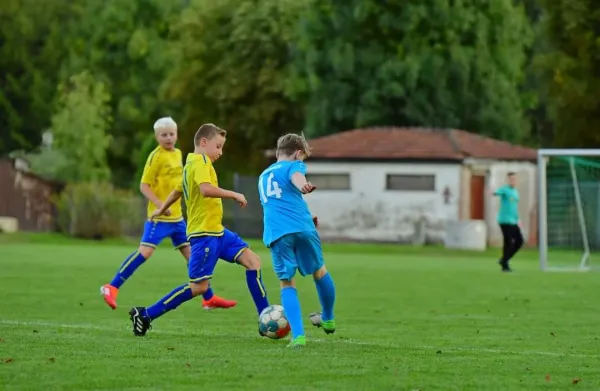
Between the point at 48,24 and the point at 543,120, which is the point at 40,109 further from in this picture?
the point at 543,120

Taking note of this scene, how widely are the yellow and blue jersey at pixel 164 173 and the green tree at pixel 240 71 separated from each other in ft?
159

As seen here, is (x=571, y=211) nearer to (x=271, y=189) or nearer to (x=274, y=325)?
(x=274, y=325)

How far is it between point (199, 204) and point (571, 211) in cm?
2023

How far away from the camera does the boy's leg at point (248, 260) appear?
1442 cm

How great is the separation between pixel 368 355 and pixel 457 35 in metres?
50.4

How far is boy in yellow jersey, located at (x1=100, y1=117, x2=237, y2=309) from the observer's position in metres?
17.8

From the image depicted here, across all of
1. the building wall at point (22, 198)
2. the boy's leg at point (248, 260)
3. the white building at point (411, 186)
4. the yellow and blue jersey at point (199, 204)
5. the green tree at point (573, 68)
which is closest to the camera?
the yellow and blue jersey at point (199, 204)

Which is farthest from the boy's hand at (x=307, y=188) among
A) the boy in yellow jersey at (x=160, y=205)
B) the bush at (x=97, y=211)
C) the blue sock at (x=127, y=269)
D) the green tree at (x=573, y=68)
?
the green tree at (x=573, y=68)

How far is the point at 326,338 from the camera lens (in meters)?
14.1

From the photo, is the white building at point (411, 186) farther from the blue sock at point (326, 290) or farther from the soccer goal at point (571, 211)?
the blue sock at point (326, 290)

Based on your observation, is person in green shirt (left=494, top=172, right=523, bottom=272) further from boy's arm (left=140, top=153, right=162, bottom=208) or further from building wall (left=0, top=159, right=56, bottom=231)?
building wall (left=0, top=159, right=56, bottom=231)

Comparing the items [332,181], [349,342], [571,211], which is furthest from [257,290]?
[332,181]

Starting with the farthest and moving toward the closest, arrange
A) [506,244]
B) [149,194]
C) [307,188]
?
[506,244] < [149,194] < [307,188]

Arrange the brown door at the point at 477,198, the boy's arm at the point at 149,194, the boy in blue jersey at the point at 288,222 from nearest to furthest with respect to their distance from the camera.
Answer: the boy in blue jersey at the point at 288,222
the boy's arm at the point at 149,194
the brown door at the point at 477,198
